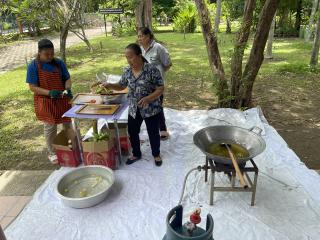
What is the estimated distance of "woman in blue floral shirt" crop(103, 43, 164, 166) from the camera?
305cm

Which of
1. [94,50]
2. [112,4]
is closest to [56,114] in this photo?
[94,50]

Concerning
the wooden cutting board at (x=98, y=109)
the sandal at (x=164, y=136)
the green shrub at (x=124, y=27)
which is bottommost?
the sandal at (x=164, y=136)

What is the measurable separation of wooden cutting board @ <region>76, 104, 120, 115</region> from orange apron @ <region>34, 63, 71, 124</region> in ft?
1.15

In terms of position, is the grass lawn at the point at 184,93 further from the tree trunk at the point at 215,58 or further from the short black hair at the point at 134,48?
the short black hair at the point at 134,48

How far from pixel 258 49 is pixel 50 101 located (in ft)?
11.3

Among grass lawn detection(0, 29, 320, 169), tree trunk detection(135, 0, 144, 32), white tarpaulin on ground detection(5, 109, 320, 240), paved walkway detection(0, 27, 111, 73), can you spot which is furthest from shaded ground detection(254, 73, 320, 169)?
paved walkway detection(0, 27, 111, 73)

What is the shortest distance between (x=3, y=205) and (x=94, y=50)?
1063cm

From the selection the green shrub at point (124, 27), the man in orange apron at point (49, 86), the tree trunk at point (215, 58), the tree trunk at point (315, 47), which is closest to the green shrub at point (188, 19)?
the green shrub at point (124, 27)

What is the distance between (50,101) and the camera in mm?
3508

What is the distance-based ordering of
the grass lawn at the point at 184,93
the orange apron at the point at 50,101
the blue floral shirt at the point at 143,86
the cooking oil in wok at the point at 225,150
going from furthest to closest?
the grass lawn at the point at 184,93 → the orange apron at the point at 50,101 → the blue floral shirt at the point at 143,86 → the cooking oil in wok at the point at 225,150

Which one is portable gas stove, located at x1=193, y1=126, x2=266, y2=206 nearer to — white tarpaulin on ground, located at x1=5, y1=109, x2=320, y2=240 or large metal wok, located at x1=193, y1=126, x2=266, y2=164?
large metal wok, located at x1=193, y1=126, x2=266, y2=164

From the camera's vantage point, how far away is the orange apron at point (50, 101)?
342cm

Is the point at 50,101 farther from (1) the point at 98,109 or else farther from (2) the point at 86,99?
(1) the point at 98,109

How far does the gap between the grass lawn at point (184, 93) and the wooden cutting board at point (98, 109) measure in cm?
103
